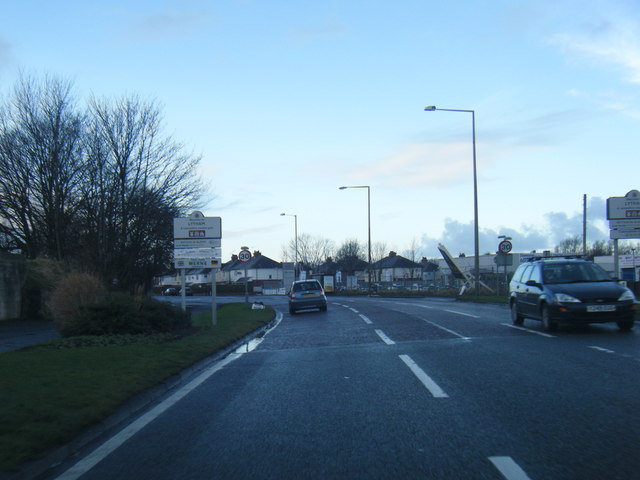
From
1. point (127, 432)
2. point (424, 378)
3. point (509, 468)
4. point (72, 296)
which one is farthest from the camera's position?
point (72, 296)

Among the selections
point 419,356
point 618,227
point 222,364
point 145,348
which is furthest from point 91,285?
point 618,227

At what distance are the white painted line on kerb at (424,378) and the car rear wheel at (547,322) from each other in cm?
460

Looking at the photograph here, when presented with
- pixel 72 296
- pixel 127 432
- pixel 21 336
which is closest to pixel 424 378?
pixel 127 432

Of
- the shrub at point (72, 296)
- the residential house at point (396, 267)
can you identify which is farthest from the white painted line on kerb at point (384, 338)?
the residential house at point (396, 267)

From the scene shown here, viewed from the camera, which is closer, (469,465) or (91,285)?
(469,465)

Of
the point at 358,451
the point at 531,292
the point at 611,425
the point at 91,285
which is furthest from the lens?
the point at 91,285

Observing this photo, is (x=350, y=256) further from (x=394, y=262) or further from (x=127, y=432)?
(x=127, y=432)

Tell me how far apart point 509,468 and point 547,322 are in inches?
393

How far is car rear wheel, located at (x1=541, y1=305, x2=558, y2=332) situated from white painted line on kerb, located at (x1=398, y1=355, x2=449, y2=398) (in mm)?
4602

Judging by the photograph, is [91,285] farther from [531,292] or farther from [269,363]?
[531,292]

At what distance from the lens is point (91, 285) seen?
685 inches

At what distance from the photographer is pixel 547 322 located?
45.2ft

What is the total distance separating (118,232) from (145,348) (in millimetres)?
20890

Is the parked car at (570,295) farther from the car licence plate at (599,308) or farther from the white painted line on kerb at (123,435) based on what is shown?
the white painted line on kerb at (123,435)
